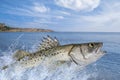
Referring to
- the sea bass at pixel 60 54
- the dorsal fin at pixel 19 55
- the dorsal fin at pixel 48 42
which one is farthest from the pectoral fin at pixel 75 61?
the dorsal fin at pixel 19 55

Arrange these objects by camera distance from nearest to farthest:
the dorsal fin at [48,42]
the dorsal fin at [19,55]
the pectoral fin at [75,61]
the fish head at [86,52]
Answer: the fish head at [86,52], the pectoral fin at [75,61], the dorsal fin at [48,42], the dorsal fin at [19,55]

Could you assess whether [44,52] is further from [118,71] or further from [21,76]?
[118,71]

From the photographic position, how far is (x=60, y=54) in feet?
31.5

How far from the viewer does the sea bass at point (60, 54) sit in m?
8.85

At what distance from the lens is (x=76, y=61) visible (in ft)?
30.0

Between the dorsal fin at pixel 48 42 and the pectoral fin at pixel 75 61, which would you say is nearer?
the pectoral fin at pixel 75 61

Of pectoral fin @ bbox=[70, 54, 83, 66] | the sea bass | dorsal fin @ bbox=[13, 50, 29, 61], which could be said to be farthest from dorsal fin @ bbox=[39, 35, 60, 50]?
pectoral fin @ bbox=[70, 54, 83, 66]

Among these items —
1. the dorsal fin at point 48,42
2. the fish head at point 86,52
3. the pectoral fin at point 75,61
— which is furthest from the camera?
the dorsal fin at point 48,42

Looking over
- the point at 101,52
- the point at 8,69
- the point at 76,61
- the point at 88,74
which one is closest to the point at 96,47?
the point at 101,52

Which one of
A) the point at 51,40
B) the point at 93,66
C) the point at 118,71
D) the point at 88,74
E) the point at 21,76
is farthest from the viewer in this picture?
the point at 93,66

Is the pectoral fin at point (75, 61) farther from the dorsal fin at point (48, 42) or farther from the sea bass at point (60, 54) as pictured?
the dorsal fin at point (48, 42)

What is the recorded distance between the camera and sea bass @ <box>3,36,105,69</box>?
885 cm

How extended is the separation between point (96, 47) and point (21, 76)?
5.44m

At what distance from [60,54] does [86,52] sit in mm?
1175
